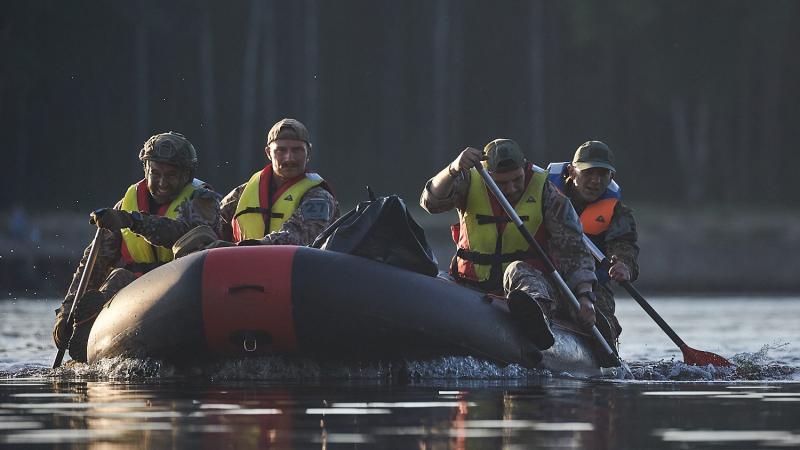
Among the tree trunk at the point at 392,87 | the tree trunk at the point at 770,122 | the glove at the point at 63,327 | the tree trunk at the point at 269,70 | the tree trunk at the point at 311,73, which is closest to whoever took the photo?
A: the glove at the point at 63,327

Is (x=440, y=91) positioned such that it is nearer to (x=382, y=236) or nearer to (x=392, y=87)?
(x=392, y=87)

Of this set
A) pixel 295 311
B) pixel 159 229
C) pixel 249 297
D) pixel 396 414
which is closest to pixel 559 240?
pixel 295 311

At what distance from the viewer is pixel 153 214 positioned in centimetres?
1351

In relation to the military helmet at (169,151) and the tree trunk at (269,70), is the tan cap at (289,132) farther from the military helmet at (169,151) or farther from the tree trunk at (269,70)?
the tree trunk at (269,70)

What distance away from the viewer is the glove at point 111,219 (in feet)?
42.1

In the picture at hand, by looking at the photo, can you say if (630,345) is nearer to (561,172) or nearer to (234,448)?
(561,172)

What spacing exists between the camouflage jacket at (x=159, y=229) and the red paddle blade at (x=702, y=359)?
3346 millimetres

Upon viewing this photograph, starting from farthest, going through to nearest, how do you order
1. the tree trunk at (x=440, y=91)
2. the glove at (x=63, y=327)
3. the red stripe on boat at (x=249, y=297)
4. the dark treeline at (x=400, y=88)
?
1. the tree trunk at (x=440, y=91)
2. the dark treeline at (x=400, y=88)
3. the glove at (x=63, y=327)
4. the red stripe on boat at (x=249, y=297)

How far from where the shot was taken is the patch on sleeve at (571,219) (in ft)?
42.9

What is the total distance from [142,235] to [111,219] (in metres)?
0.34

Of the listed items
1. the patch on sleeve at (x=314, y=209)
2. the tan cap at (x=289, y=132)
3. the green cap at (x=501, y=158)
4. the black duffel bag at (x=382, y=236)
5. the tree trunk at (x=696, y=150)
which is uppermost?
the tree trunk at (x=696, y=150)

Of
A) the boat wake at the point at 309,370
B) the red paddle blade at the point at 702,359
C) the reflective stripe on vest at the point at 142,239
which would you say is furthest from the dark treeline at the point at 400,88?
the boat wake at the point at 309,370

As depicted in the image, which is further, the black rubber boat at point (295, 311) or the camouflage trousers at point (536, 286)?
the camouflage trousers at point (536, 286)

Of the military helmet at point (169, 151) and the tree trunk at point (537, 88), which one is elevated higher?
the tree trunk at point (537, 88)
